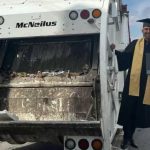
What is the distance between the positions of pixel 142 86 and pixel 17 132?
2.06 metres

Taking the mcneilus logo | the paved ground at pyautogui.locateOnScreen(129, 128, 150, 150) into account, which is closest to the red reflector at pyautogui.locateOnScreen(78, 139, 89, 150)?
the mcneilus logo

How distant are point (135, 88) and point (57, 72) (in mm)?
1356

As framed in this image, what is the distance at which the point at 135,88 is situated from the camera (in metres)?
6.11

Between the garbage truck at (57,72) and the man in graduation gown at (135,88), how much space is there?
2.13 feet

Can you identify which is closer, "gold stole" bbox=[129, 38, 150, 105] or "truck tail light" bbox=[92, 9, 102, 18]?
"truck tail light" bbox=[92, 9, 102, 18]

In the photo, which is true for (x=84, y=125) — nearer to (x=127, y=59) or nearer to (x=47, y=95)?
(x=47, y=95)

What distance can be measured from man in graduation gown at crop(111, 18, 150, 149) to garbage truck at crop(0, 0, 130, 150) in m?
0.65

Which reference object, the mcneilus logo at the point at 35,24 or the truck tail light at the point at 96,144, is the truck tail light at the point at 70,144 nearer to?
the truck tail light at the point at 96,144

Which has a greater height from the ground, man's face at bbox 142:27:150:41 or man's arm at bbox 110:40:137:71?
man's face at bbox 142:27:150:41

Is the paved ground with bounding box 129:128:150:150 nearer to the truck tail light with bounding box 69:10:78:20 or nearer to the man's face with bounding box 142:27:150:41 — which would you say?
the man's face with bounding box 142:27:150:41

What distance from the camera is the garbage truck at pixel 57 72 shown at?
4730mm

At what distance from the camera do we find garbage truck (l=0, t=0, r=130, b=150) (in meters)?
4.73

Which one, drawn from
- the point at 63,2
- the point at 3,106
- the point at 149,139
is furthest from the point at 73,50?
the point at 149,139

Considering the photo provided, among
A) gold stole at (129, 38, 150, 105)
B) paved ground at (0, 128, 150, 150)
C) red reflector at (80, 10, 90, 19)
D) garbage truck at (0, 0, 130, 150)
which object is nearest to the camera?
garbage truck at (0, 0, 130, 150)
